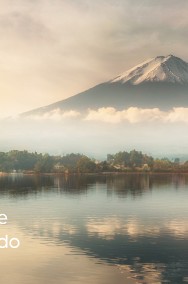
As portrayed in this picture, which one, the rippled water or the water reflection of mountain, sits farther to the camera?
the water reflection of mountain

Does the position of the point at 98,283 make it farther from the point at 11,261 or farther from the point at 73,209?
the point at 73,209

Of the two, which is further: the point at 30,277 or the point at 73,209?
the point at 73,209

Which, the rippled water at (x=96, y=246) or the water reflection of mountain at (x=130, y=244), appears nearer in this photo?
the rippled water at (x=96, y=246)

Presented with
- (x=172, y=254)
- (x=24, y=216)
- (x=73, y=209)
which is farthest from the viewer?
(x=73, y=209)

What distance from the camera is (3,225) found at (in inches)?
2317

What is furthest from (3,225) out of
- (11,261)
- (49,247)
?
(11,261)

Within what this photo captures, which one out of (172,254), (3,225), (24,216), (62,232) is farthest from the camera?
(24,216)

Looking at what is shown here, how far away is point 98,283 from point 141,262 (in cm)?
689

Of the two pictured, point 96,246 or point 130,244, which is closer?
point 96,246

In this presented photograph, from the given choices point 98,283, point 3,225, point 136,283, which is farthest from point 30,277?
point 3,225

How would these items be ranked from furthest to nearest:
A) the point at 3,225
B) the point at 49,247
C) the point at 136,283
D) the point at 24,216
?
the point at 24,216
the point at 3,225
the point at 49,247
the point at 136,283

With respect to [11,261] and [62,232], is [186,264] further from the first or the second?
[62,232]

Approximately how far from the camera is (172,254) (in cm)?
4128

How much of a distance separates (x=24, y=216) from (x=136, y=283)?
123ft
